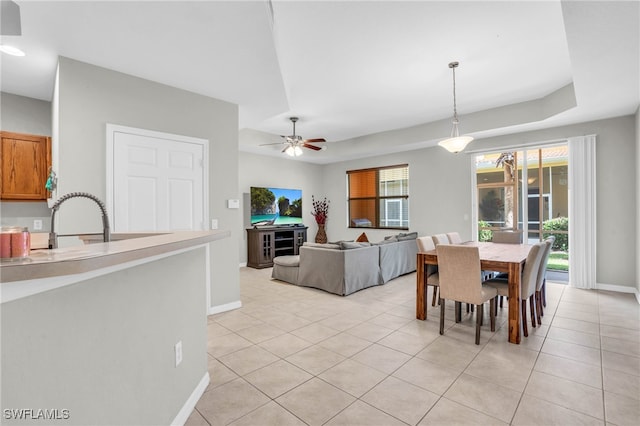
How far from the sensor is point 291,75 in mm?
3768

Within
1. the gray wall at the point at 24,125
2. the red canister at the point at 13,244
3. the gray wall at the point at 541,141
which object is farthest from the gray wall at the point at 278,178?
the red canister at the point at 13,244

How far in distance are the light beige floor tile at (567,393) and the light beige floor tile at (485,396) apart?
6.9 inches

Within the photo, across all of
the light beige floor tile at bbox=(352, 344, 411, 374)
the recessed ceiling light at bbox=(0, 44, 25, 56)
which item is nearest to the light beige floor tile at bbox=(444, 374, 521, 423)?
the light beige floor tile at bbox=(352, 344, 411, 374)

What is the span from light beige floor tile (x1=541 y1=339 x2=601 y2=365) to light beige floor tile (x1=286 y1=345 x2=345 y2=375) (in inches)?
74.2

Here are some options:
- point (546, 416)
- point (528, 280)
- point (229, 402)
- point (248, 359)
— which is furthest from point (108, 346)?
point (528, 280)

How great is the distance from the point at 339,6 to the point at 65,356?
2792 millimetres

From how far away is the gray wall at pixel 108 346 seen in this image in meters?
0.91

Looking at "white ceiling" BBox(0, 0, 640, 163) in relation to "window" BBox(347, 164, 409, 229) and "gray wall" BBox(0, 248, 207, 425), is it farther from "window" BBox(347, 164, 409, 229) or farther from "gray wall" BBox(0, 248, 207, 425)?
"window" BBox(347, 164, 409, 229)

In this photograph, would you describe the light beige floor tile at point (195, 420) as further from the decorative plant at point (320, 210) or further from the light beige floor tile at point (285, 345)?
the decorative plant at point (320, 210)

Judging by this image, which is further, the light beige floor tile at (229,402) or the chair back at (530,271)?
the chair back at (530,271)

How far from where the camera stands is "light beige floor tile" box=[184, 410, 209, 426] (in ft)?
5.97

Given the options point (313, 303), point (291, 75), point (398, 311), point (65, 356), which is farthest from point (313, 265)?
point (65, 356)

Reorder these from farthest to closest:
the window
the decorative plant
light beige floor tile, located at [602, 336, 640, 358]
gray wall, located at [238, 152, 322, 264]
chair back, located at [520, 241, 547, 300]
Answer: the decorative plant → the window → gray wall, located at [238, 152, 322, 264] → chair back, located at [520, 241, 547, 300] → light beige floor tile, located at [602, 336, 640, 358]

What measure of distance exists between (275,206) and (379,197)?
2613 millimetres
